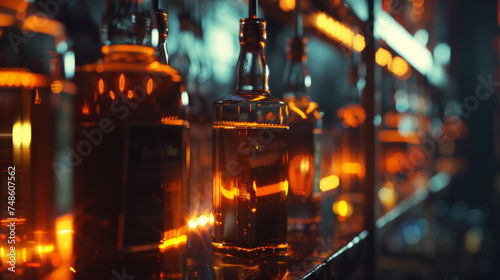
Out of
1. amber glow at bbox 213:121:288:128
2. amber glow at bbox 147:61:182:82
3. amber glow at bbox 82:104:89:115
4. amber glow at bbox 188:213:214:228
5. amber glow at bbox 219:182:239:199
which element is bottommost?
amber glow at bbox 188:213:214:228

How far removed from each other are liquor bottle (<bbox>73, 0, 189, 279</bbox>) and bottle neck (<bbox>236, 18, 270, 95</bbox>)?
9cm

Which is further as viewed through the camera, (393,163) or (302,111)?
(393,163)

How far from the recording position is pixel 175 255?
0.40m

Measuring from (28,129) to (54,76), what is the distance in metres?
0.07

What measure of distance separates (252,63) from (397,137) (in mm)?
1259

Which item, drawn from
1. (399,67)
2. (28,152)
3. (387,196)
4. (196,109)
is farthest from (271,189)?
(399,67)

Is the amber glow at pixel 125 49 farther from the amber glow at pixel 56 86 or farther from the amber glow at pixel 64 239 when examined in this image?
the amber glow at pixel 64 239

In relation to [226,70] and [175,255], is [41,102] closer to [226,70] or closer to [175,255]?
[175,255]

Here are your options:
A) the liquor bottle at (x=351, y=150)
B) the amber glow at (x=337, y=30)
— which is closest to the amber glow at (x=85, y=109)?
the amber glow at (x=337, y=30)

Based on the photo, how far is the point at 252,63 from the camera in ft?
1.57

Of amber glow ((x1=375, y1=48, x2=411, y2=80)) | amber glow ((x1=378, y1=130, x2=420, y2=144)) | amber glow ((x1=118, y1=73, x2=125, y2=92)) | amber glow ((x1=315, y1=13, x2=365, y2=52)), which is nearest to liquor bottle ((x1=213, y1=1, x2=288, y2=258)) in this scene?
amber glow ((x1=118, y1=73, x2=125, y2=92))

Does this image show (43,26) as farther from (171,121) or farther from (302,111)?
(302,111)

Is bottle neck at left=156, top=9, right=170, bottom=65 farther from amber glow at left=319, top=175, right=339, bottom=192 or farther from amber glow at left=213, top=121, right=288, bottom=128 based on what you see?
amber glow at left=319, top=175, right=339, bottom=192

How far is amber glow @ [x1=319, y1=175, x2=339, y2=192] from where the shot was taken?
1006 mm
